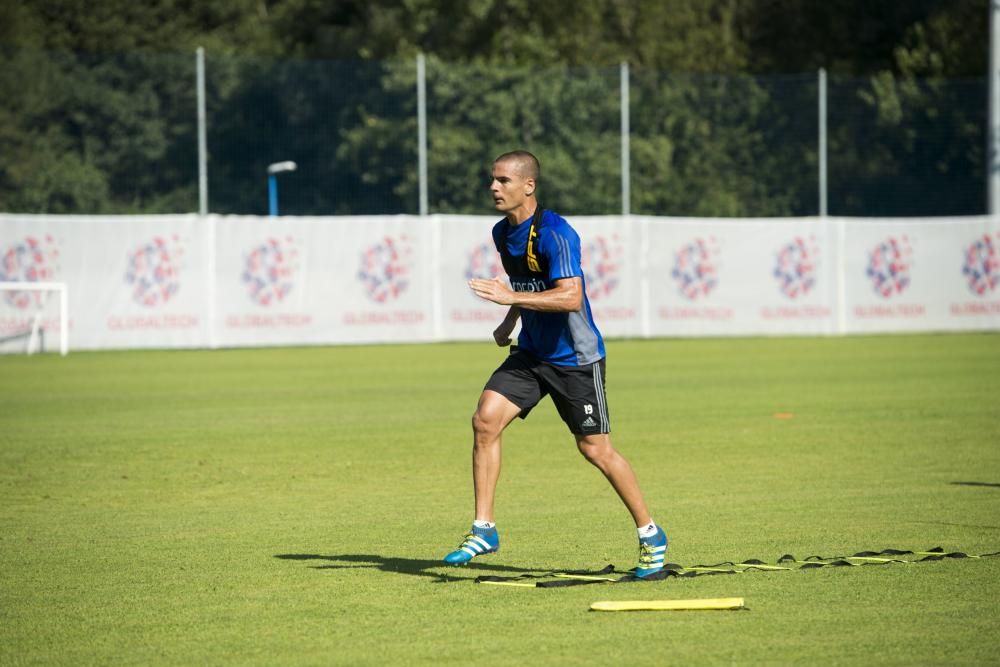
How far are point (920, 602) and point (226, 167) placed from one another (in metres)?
27.7

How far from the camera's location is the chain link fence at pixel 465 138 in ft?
109

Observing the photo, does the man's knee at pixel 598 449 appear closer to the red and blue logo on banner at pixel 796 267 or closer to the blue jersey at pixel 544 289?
the blue jersey at pixel 544 289

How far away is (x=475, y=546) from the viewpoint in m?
8.30

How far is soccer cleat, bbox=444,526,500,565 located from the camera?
830 cm

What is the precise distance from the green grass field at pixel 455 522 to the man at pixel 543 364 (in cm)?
41

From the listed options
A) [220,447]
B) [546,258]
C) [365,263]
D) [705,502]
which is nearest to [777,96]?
[365,263]

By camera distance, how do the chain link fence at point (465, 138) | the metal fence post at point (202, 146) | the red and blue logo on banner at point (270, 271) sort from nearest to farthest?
the red and blue logo on banner at point (270, 271)
the metal fence post at point (202, 146)
the chain link fence at point (465, 138)

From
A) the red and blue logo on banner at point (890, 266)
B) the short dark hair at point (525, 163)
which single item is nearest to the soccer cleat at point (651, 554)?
the short dark hair at point (525, 163)

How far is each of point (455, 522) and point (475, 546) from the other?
1962mm

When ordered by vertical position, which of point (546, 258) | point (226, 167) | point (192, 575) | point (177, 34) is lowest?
point (192, 575)

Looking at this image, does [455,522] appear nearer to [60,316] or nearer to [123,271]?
[60,316]

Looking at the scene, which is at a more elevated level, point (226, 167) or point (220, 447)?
point (226, 167)

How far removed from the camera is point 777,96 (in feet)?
124

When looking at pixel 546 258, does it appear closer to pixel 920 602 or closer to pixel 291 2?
pixel 920 602
